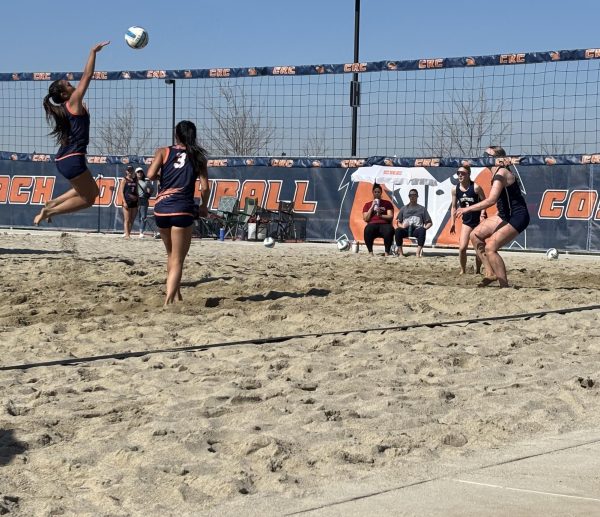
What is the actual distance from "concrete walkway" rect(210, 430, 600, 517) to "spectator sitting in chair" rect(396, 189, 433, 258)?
12.2 meters

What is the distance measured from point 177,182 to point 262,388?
3.24 m

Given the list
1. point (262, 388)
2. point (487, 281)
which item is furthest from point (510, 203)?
point (262, 388)

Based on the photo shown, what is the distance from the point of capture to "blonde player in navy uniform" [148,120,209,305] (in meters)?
7.77

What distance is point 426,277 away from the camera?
441 inches

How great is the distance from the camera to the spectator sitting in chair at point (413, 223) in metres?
16.0

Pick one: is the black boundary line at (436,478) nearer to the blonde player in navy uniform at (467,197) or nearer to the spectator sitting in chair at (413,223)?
the blonde player in navy uniform at (467,197)

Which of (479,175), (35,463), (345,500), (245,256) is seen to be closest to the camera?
(345,500)

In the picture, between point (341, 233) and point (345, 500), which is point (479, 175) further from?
point (345, 500)

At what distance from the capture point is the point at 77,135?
8.44 m

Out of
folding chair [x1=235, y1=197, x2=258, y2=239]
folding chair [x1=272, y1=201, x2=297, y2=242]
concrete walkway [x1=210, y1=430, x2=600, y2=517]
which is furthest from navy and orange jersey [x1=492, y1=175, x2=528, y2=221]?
folding chair [x1=235, y1=197, x2=258, y2=239]

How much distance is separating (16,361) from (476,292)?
4.73m

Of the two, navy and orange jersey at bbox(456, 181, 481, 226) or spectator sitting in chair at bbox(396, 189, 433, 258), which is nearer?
navy and orange jersey at bbox(456, 181, 481, 226)

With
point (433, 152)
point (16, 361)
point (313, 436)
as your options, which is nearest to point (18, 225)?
point (433, 152)

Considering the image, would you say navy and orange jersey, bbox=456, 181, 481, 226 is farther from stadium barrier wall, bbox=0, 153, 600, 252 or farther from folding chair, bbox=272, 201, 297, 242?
folding chair, bbox=272, 201, 297, 242
